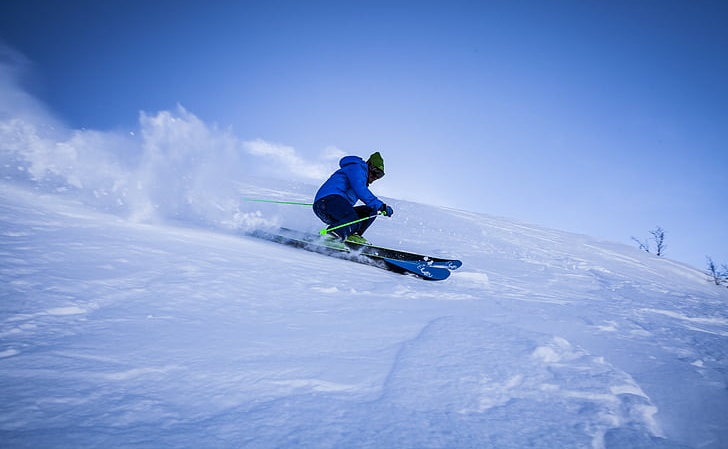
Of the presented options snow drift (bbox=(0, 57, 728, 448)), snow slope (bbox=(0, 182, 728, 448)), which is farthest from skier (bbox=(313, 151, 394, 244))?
snow slope (bbox=(0, 182, 728, 448))

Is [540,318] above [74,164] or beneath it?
beneath

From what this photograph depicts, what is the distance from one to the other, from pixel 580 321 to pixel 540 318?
46 centimetres

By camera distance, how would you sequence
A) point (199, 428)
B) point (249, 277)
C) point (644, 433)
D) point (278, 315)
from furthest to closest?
1. point (249, 277)
2. point (278, 315)
3. point (644, 433)
4. point (199, 428)

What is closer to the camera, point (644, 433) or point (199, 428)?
point (199, 428)

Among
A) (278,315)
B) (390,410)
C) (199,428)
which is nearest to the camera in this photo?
(199,428)

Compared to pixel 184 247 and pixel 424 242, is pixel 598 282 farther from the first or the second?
pixel 184 247

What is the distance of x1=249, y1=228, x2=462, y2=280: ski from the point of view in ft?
13.8

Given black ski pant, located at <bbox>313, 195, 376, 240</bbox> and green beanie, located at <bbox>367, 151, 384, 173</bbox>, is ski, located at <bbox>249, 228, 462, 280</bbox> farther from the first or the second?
green beanie, located at <bbox>367, 151, 384, 173</bbox>

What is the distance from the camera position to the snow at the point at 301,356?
3.67ft

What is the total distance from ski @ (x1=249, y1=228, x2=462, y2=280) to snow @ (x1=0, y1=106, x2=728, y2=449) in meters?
0.42

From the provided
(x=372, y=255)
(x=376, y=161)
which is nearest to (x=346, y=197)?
(x=376, y=161)

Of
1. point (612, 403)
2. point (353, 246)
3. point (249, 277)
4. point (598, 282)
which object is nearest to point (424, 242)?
point (353, 246)

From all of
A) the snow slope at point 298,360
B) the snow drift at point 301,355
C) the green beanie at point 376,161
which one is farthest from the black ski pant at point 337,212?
the snow slope at point 298,360

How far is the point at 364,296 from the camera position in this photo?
2.84 meters
